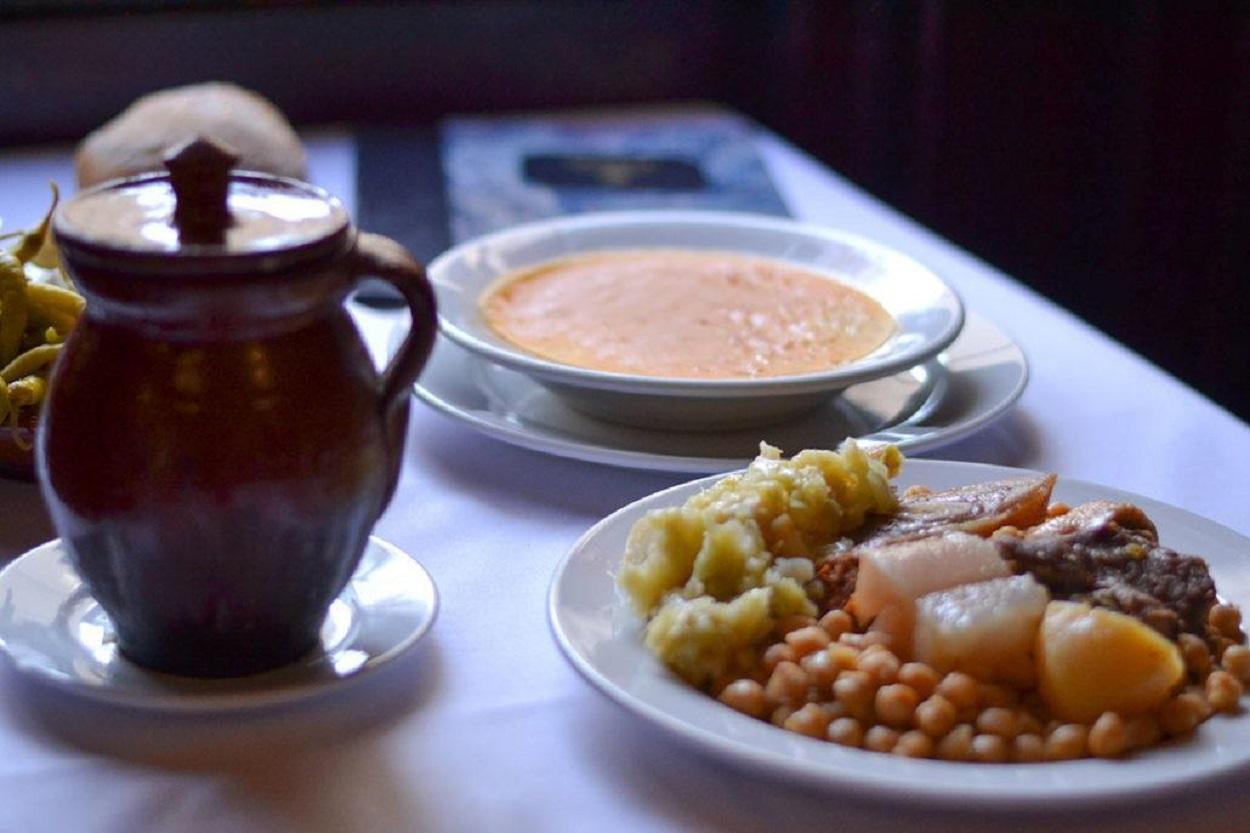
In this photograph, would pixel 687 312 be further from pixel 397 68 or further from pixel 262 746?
pixel 397 68

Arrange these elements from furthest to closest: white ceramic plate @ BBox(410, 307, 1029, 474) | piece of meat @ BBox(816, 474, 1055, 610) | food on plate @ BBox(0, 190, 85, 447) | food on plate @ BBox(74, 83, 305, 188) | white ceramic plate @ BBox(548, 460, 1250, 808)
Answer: food on plate @ BBox(74, 83, 305, 188) → white ceramic plate @ BBox(410, 307, 1029, 474) → food on plate @ BBox(0, 190, 85, 447) → piece of meat @ BBox(816, 474, 1055, 610) → white ceramic plate @ BBox(548, 460, 1250, 808)

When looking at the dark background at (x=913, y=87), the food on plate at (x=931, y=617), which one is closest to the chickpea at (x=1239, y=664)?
the food on plate at (x=931, y=617)

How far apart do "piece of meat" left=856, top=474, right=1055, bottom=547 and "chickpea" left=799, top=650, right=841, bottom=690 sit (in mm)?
145

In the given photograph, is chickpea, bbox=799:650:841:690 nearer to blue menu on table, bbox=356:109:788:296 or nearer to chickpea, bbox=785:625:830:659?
chickpea, bbox=785:625:830:659

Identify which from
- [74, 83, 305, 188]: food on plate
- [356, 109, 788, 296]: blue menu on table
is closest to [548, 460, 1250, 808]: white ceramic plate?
[356, 109, 788, 296]: blue menu on table

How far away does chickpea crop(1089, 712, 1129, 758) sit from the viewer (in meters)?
0.87

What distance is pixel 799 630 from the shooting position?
98 cm

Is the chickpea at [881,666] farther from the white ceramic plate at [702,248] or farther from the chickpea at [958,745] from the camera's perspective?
the white ceramic plate at [702,248]

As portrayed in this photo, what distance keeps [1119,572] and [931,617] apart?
143 mm

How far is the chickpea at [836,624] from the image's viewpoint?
0.99 m

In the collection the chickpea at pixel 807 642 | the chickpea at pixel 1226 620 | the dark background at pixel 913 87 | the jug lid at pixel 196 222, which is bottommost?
the dark background at pixel 913 87

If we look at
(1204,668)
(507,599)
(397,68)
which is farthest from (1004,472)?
(397,68)

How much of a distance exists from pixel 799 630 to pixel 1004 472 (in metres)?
0.33

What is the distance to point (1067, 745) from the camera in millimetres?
878
